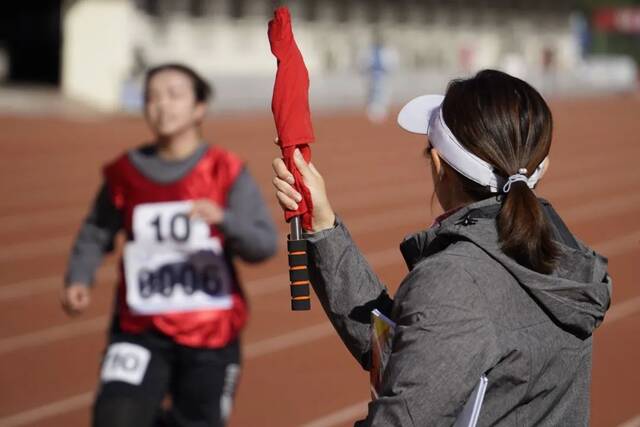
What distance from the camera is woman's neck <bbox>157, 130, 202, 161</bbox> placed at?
173 inches

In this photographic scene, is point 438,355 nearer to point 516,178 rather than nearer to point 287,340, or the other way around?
point 516,178

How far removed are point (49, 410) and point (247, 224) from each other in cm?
234

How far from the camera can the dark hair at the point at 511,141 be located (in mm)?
1911

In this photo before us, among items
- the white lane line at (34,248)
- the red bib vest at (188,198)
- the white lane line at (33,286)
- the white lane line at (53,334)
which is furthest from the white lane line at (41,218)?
the red bib vest at (188,198)

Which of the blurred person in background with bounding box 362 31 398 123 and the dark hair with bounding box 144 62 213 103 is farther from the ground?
the dark hair with bounding box 144 62 213 103

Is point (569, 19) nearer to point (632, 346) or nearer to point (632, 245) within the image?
point (632, 245)

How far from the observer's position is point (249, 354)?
280 inches

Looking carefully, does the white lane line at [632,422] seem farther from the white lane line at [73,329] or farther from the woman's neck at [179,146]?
the white lane line at [73,329]

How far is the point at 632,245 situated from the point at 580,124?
18.0 metres


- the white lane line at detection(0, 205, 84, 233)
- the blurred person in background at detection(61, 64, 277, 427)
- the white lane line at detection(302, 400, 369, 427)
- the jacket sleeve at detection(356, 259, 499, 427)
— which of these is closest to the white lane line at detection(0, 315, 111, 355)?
the white lane line at detection(302, 400, 369, 427)

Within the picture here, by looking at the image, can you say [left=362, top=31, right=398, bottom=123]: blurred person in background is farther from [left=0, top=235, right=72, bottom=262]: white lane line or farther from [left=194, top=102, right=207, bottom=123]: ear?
[left=194, top=102, right=207, bottom=123]: ear

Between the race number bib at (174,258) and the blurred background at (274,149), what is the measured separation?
1.78 m

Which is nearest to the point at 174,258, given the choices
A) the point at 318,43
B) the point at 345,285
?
the point at 345,285

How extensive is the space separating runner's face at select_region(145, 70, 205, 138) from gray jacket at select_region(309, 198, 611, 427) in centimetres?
237
